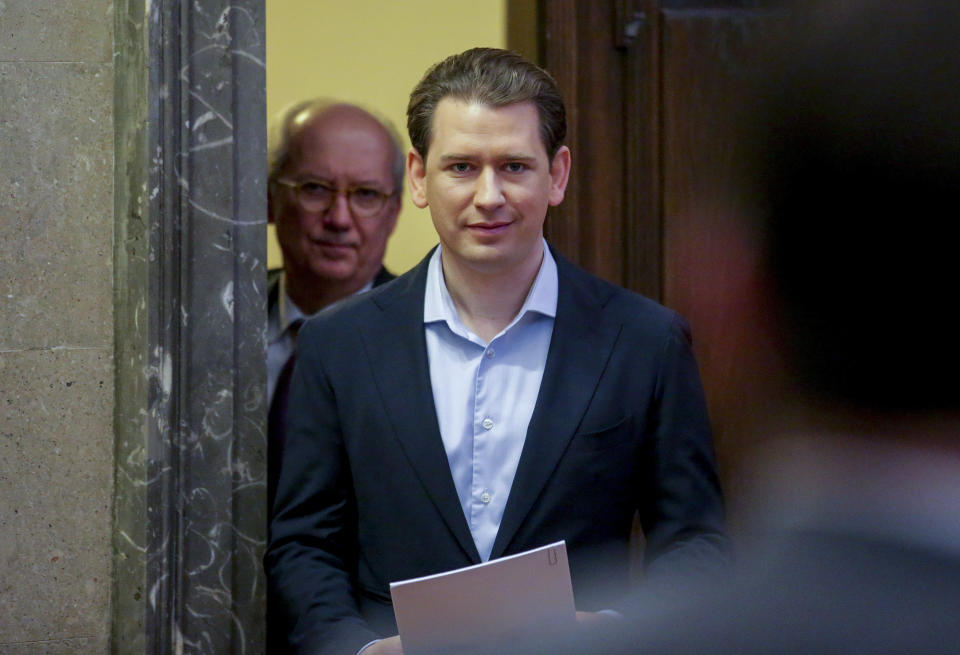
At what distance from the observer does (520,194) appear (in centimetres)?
234

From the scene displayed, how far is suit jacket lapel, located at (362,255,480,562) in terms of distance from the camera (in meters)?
2.30

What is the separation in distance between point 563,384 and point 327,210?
125 centimetres

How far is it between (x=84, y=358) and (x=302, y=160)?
103 cm

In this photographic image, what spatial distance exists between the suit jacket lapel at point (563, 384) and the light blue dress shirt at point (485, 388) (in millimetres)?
31

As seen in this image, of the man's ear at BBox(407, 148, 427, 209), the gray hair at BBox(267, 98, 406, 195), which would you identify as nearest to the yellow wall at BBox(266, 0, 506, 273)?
the gray hair at BBox(267, 98, 406, 195)

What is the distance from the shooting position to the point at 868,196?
0.55 metres

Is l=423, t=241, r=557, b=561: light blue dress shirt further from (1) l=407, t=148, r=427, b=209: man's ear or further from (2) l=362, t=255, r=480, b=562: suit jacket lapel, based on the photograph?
(1) l=407, t=148, r=427, b=209: man's ear

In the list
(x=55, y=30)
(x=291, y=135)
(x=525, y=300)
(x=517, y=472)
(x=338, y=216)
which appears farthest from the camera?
(x=291, y=135)

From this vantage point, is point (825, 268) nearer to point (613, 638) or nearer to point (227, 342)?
point (613, 638)

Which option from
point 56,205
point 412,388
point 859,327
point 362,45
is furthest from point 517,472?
point 362,45

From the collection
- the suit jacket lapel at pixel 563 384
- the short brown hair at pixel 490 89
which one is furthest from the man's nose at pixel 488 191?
the suit jacket lapel at pixel 563 384

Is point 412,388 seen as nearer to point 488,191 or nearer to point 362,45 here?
point 488,191

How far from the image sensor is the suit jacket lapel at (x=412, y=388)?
7.55ft

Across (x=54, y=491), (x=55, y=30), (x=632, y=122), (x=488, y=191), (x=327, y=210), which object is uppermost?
(x=55, y=30)
